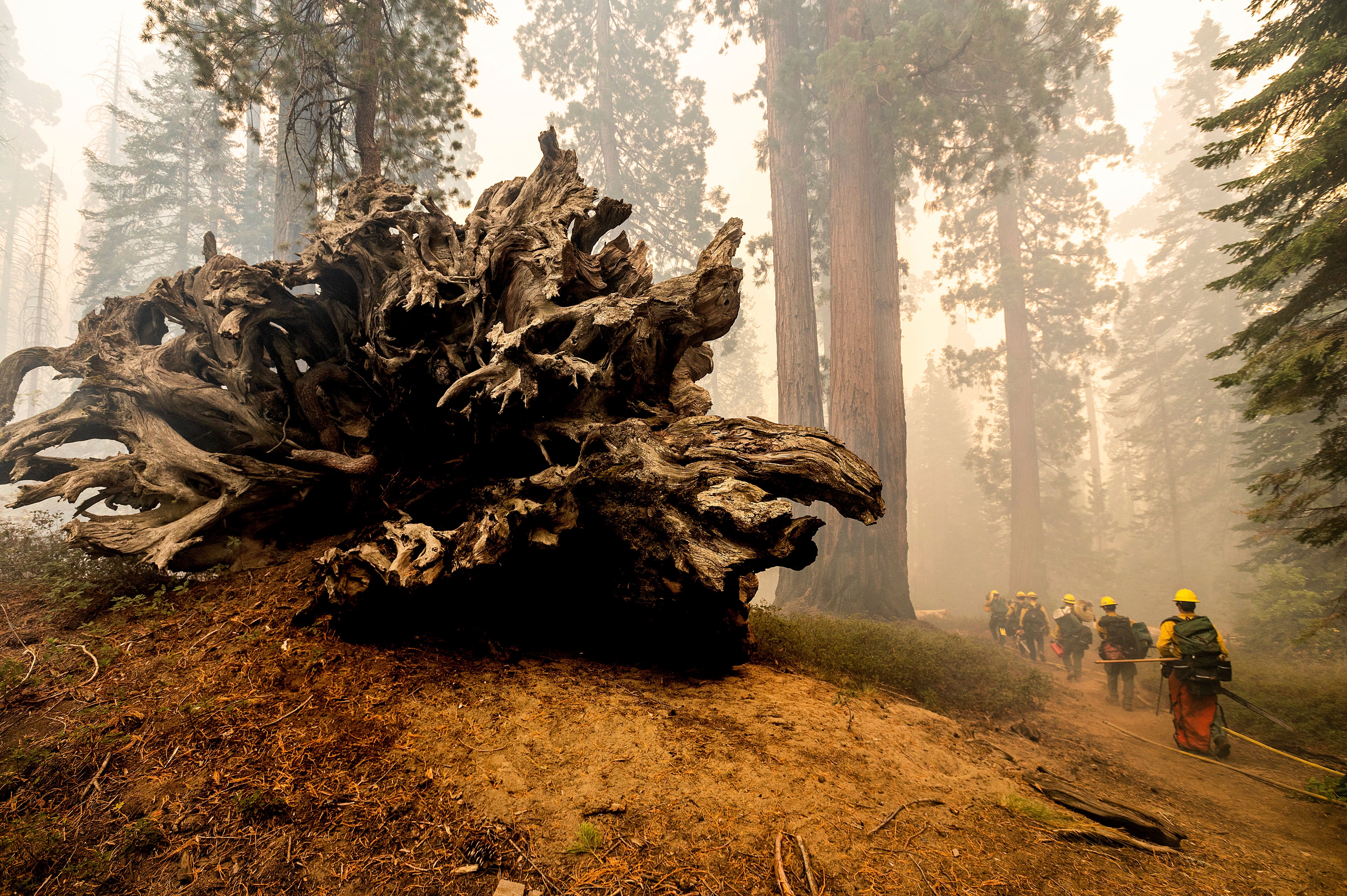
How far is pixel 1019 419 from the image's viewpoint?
63.7 feet

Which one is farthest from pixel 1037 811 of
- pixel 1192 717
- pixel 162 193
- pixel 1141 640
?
pixel 162 193

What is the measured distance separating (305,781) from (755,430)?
342 cm

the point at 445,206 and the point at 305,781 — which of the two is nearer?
the point at 305,781

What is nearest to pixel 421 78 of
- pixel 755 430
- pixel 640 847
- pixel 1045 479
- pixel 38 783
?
pixel 755 430

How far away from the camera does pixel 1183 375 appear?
23000mm

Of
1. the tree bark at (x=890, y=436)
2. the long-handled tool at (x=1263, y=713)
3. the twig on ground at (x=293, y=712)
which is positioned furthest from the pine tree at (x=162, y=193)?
the long-handled tool at (x=1263, y=713)

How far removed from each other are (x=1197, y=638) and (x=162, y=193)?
34597 millimetres

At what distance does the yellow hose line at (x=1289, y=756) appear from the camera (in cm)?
461

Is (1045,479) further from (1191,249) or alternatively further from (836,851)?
(836,851)

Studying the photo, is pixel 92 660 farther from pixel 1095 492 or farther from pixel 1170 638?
pixel 1095 492

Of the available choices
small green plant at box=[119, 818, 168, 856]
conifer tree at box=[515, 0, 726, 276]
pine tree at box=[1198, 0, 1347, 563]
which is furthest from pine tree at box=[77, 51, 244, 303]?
pine tree at box=[1198, 0, 1347, 563]

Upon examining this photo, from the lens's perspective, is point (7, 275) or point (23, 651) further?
point (7, 275)

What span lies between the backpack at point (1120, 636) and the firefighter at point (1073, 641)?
4.65 feet

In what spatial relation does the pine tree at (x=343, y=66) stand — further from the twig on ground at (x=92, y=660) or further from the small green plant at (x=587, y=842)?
the small green plant at (x=587, y=842)
